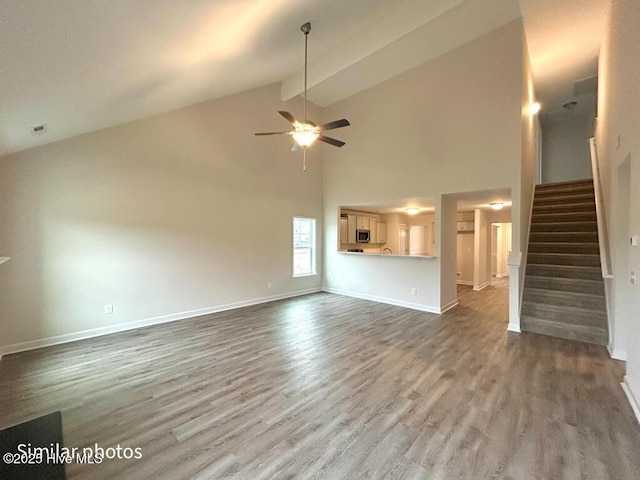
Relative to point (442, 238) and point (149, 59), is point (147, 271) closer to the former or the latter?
point (149, 59)

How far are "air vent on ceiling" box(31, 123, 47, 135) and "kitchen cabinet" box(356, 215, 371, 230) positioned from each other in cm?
652

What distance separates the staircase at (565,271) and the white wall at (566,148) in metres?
2.85

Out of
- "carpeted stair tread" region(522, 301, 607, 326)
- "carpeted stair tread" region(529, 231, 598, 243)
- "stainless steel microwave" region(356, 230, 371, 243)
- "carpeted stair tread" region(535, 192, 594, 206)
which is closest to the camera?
"carpeted stair tread" region(522, 301, 607, 326)

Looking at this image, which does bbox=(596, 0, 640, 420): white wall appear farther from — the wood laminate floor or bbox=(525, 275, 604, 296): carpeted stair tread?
bbox=(525, 275, 604, 296): carpeted stair tread

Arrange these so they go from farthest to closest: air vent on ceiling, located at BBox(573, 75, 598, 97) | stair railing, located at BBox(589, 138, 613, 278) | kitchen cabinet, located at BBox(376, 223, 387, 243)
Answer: kitchen cabinet, located at BBox(376, 223, 387, 243) → air vent on ceiling, located at BBox(573, 75, 598, 97) → stair railing, located at BBox(589, 138, 613, 278)

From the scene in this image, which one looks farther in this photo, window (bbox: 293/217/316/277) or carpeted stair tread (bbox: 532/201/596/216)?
window (bbox: 293/217/316/277)

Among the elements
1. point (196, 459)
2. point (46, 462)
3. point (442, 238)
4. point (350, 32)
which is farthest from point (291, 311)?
point (350, 32)

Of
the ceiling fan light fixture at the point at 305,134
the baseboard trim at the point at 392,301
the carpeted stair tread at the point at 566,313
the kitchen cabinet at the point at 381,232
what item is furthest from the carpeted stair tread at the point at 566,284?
the ceiling fan light fixture at the point at 305,134

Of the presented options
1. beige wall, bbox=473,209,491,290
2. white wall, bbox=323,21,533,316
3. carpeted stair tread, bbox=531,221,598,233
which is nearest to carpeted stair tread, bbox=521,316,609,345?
white wall, bbox=323,21,533,316

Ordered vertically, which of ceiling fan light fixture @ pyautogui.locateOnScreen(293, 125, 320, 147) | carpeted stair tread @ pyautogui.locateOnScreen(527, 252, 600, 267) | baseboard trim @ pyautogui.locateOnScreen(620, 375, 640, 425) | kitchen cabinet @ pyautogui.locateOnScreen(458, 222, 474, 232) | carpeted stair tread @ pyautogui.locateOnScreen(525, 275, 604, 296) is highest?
ceiling fan light fixture @ pyautogui.locateOnScreen(293, 125, 320, 147)

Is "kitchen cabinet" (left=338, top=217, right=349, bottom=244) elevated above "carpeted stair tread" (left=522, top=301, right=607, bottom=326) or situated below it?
above

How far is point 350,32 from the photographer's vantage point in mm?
4781

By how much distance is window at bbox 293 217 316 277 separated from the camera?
282 inches

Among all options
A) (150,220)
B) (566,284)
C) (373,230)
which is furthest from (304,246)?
(566,284)
